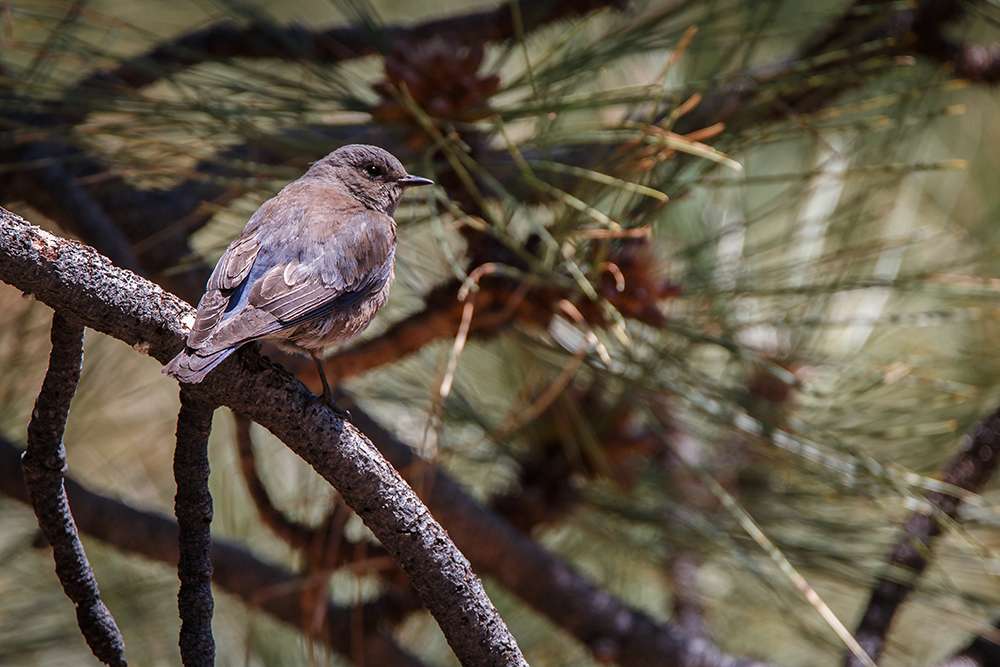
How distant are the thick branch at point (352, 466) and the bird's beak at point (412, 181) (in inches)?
27.7

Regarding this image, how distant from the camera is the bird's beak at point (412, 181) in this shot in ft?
6.56

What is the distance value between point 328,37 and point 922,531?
1.56 metres

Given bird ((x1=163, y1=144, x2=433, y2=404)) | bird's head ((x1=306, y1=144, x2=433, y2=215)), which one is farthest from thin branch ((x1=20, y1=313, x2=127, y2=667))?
bird's head ((x1=306, y1=144, x2=433, y2=215))

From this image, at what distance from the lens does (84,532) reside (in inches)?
90.3

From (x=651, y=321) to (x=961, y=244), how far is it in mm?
1188

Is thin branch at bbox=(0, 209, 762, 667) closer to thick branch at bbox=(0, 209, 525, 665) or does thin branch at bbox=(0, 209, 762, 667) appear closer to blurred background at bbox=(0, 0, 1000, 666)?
thick branch at bbox=(0, 209, 525, 665)

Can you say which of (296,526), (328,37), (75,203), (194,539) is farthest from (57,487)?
(328,37)

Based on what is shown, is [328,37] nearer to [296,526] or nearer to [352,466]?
[296,526]

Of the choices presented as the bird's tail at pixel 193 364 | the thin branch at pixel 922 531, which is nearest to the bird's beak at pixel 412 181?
the bird's tail at pixel 193 364

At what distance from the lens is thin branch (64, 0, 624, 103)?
2348 millimetres

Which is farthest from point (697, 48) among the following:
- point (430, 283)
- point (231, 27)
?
point (231, 27)

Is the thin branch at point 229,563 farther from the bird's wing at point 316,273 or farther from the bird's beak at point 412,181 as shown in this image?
the bird's beak at point 412,181

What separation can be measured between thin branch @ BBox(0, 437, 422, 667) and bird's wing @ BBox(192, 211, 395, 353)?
72 cm

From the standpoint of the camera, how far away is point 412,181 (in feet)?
6.88
